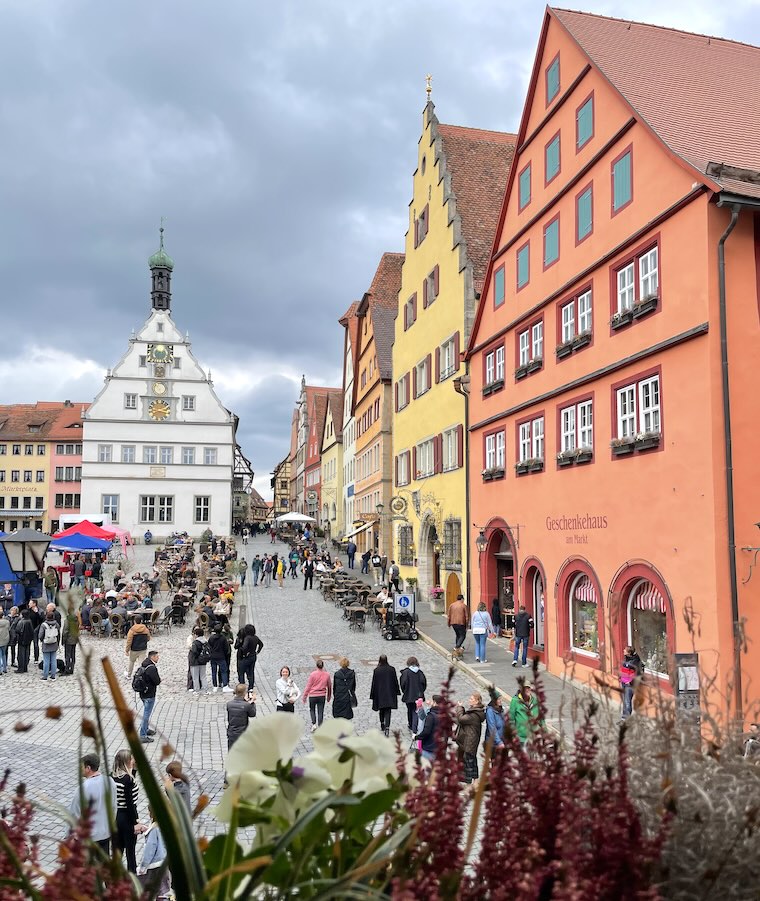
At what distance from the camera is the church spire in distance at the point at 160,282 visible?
58.4 metres

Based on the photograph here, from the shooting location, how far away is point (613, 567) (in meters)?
16.0

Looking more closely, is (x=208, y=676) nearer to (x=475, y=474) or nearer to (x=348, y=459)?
(x=475, y=474)

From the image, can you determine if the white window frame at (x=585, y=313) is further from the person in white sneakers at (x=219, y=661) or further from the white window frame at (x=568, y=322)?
the person in white sneakers at (x=219, y=661)

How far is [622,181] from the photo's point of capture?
16406mm

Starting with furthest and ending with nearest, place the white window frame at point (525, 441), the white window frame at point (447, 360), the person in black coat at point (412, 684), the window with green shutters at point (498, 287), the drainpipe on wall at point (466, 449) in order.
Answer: the white window frame at point (447, 360) → the drainpipe on wall at point (466, 449) → the window with green shutters at point (498, 287) → the white window frame at point (525, 441) → the person in black coat at point (412, 684)

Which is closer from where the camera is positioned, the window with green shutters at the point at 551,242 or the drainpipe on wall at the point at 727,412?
the drainpipe on wall at the point at 727,412

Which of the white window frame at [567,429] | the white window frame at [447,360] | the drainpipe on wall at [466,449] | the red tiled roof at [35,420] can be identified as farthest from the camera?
the red tiled roof at [35,420]

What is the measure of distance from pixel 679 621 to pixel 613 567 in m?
2.21

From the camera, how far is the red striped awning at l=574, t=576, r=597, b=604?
1724 cm

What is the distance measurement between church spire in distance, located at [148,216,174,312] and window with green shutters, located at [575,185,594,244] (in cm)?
4417

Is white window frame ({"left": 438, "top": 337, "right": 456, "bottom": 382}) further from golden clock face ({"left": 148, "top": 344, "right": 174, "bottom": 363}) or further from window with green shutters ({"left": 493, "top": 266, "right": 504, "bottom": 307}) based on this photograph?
golden clock face ({"left": 148, "top": 344, "right": 174, "bottom": 363})

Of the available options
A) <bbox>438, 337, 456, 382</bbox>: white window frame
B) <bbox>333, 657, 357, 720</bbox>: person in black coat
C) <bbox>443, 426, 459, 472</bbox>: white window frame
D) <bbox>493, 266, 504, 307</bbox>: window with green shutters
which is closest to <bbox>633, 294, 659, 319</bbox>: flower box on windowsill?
<bbox>493, 266, 504, 307</bbox>: window with green shutters

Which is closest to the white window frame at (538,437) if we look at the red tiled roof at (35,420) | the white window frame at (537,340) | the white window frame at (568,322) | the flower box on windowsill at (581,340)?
the white window frame at (537,340)

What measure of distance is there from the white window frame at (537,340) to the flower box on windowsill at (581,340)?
2.06 metres
